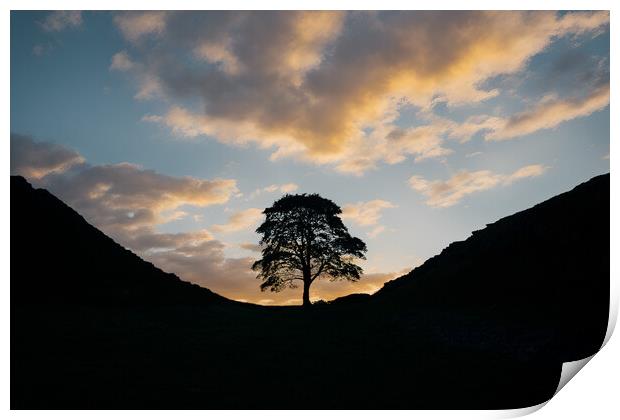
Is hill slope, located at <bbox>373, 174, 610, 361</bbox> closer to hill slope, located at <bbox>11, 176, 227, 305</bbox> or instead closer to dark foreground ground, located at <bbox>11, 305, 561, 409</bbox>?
dark foreground ground, located at <bbox>11, 305, 561, 409</bbox>

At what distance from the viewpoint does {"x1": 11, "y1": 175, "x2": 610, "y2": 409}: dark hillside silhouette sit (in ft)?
32.6

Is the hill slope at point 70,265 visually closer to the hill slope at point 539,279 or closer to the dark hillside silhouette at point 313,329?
the dark hillside silhouette at point 313,329

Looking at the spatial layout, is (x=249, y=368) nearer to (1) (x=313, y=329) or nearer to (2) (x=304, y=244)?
(1) (x=313, y=329)

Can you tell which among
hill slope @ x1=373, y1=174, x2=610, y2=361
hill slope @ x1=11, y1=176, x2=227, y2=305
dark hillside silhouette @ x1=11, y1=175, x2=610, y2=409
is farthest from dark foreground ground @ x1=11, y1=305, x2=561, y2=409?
hill slope @ x1=11, y1=176, x2=227, y2=305

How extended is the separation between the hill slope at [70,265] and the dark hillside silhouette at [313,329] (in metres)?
0.08

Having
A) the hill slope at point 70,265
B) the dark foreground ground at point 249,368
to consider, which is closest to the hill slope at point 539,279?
the dark foreground ground at point 249,368

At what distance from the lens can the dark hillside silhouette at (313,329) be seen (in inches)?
392

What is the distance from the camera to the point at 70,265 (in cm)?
2078

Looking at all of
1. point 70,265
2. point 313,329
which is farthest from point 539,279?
point 70,265

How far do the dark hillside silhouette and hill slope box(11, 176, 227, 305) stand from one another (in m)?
0.08

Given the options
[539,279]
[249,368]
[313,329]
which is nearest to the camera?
[249,368]

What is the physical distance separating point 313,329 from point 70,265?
1182cm

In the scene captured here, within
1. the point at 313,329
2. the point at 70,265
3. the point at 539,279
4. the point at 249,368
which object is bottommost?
the point at 249,368

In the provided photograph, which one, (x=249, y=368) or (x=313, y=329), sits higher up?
(x=313, y=329)
